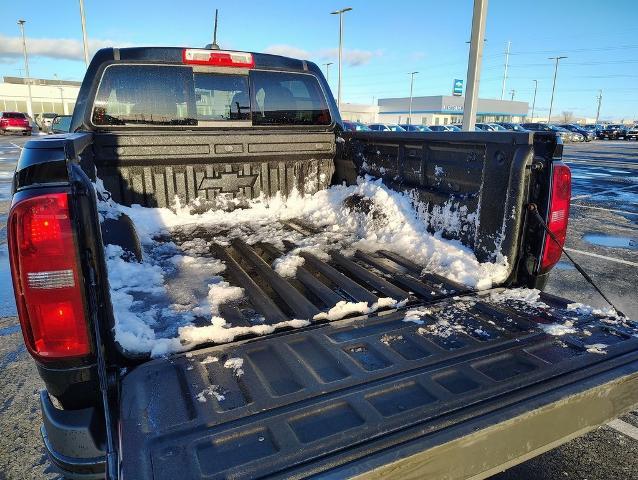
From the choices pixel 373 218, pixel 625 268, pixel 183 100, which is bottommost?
pixel 625 268

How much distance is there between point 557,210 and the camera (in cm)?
243

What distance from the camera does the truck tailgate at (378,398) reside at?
4.31ft

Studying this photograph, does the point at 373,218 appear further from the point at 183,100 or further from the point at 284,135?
the point at 183,100

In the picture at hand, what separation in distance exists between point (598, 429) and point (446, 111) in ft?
298

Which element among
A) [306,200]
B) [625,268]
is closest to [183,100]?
[306,200]

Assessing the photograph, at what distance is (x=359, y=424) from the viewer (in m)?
1.44

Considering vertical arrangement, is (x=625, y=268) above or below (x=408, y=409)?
below

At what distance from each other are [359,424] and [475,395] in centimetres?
45

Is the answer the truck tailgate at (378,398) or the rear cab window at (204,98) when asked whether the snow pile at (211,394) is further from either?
the rear cab window at (204,98)

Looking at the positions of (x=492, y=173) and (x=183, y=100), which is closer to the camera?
(x=492, y=173)

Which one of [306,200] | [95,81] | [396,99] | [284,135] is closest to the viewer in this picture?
[95,81]

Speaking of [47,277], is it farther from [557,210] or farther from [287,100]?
[287,100]

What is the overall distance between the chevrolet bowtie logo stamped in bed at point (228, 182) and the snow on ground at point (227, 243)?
112 mm

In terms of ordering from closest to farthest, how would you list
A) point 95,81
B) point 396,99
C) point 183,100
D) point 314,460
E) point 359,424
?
point 314,460
point 359,424
point 95,81
point 183,100
point 396,99
